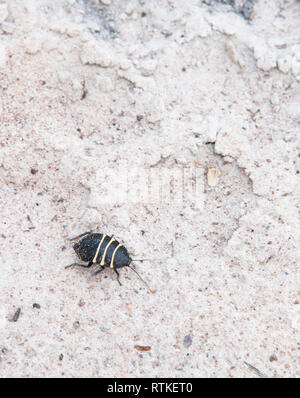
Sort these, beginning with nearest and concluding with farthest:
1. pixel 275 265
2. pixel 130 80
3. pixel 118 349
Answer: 1. pixel 118 349
2. pixel 275 265
3. pixel 130 80

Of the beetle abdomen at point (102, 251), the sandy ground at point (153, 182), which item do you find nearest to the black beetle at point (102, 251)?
the beetle abdomen at point (102, 251)

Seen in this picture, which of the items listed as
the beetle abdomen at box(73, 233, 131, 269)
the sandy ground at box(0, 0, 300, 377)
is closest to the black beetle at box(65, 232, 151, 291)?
the beetle abdomen at box(73, 233, 131, 269)

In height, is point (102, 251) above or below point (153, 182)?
below

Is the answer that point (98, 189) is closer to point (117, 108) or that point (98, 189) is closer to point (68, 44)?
point (117, 108)

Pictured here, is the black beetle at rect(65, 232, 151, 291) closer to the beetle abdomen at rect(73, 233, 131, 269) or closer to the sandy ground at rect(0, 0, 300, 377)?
the beetle abdomen at rect(73, 233, 131, 269)

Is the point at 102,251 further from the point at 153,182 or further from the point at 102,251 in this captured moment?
the point at 153,182

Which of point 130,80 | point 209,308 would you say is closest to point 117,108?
point 130,80

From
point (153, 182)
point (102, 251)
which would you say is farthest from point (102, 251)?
point (153, 182)
